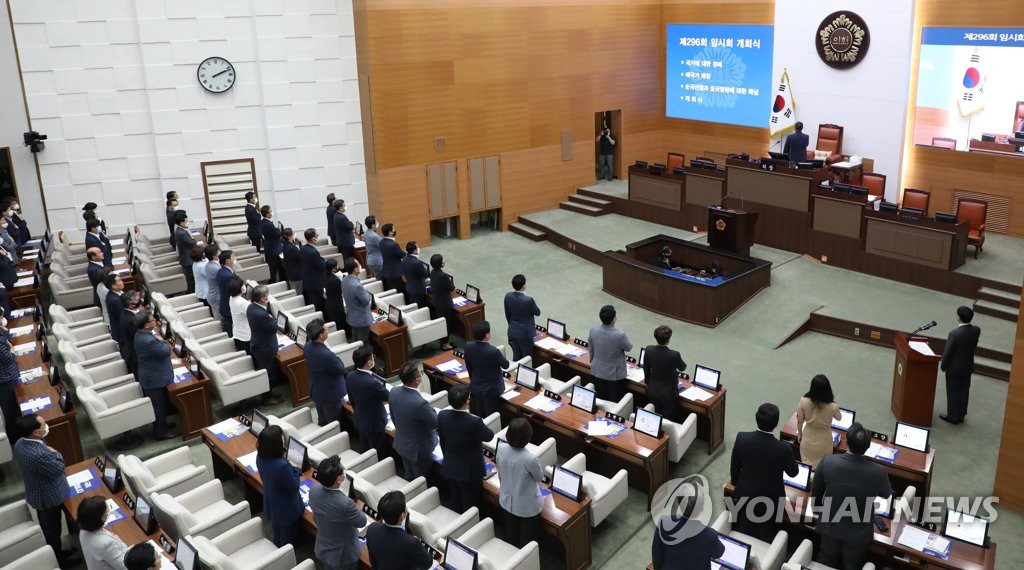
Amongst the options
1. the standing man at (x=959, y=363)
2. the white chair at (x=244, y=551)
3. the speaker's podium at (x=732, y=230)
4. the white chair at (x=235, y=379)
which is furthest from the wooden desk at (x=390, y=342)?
the standing man at (x=959, y=363)

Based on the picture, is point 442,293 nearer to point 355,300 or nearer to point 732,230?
point 355,300

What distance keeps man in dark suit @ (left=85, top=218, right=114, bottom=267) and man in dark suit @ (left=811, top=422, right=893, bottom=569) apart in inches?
371

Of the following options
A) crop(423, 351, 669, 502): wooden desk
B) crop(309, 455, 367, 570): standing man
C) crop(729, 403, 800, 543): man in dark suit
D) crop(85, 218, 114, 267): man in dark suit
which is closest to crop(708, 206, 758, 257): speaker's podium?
crop(423, 351, 669, 502): wooden desk

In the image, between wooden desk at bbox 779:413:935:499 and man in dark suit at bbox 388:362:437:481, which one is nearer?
man in dark suit at bbox 388:362:437:481

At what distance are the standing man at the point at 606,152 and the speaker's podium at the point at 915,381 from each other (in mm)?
9810

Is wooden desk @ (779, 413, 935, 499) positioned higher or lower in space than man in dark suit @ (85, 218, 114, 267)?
lower

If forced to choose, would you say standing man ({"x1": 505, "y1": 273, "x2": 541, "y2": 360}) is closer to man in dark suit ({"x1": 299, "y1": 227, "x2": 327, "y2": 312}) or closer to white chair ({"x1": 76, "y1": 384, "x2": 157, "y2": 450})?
man in dark suit ({"x1": 299, "y1": 227, "x2": 327, "y2": 312})

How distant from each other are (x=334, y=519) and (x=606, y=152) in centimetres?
1332

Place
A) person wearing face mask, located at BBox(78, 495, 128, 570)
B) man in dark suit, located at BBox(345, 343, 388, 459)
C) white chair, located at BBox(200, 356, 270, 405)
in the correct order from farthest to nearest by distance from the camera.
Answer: white chair, located at BBox(200, 356, 270, 405), man in dark suit, located at BBox(345, 343, 388, 459), person wearing face mask, located at BBox(78, 495, 128, 570)

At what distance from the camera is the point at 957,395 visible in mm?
8078

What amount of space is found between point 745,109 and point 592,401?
10656 millimetres

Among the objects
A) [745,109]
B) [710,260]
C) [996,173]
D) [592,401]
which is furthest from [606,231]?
[592,401]

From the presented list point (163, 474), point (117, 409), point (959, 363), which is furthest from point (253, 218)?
point (959, 363)

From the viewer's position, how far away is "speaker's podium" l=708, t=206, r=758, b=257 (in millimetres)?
12094
